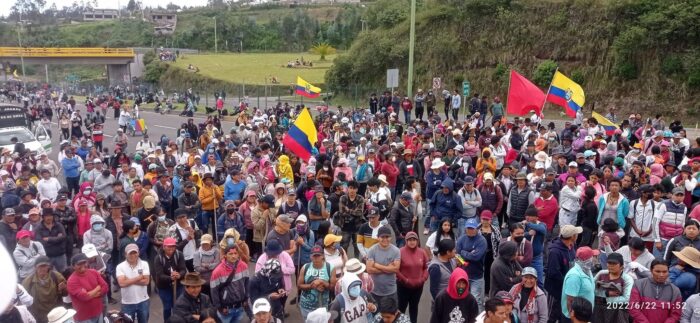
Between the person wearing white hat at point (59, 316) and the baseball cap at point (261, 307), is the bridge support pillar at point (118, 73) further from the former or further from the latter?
the baseball cap at point (261, 307)

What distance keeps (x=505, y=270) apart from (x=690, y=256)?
6.14ft

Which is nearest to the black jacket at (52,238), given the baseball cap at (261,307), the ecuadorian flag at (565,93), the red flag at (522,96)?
the baseball cap at (261,307)

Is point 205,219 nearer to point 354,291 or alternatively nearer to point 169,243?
point 169,243

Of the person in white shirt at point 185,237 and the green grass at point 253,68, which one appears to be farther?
the green grass at point 253,68

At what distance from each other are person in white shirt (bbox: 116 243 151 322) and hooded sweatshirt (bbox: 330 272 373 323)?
239 cm

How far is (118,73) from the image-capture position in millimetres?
73312

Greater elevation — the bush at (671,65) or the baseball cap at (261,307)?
the bush at (671,65)

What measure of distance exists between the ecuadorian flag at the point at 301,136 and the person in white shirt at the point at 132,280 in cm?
539

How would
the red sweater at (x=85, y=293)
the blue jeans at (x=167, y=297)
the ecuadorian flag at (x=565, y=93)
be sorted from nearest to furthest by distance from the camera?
the red sweater at (x=85, y=293)
the blue jeans at (x=167, y=297)
the ecuadorian flag at (x=565, y=93)

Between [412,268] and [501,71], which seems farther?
[501,71]

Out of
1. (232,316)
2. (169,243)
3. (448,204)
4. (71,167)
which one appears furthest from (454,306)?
(71,167)

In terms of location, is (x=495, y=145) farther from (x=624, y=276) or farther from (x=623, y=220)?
(x=624, y=276)

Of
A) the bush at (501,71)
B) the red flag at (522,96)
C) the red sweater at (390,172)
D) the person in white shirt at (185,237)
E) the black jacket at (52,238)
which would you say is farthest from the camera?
the bush at (501,71)

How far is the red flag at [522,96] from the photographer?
1456 centimetres
